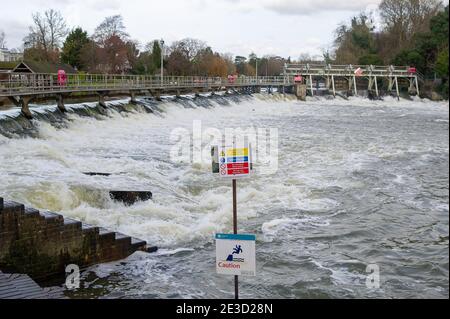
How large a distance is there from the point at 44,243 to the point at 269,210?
5.64 metres

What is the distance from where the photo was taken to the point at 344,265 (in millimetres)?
9227

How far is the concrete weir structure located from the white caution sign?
3.59 metres

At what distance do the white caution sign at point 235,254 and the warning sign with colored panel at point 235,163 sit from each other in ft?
2.64

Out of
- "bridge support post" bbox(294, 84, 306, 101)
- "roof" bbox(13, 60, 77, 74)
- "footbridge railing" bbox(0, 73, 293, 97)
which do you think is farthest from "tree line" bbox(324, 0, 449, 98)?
"roof" bbox(13, 60, 77, 74)

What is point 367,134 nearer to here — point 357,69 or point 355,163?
point 355,163

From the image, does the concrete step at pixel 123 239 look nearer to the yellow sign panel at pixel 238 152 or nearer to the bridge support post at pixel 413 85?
the yellow sign panel at pixel 238 152

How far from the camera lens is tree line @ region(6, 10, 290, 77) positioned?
59.8 m

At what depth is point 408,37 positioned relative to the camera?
2375cm

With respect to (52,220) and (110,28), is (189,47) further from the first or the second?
(52,220)

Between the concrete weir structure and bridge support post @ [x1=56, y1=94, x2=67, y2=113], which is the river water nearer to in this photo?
the concrete weir structure

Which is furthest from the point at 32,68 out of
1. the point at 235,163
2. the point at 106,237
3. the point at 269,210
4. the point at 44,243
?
the point at 235,163

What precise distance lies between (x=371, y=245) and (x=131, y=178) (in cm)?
734

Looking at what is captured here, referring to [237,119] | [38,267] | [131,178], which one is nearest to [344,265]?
[38,267]

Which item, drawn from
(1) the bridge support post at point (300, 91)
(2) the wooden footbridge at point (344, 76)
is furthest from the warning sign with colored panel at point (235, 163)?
(1) the bridge support post at point (300, 91)
